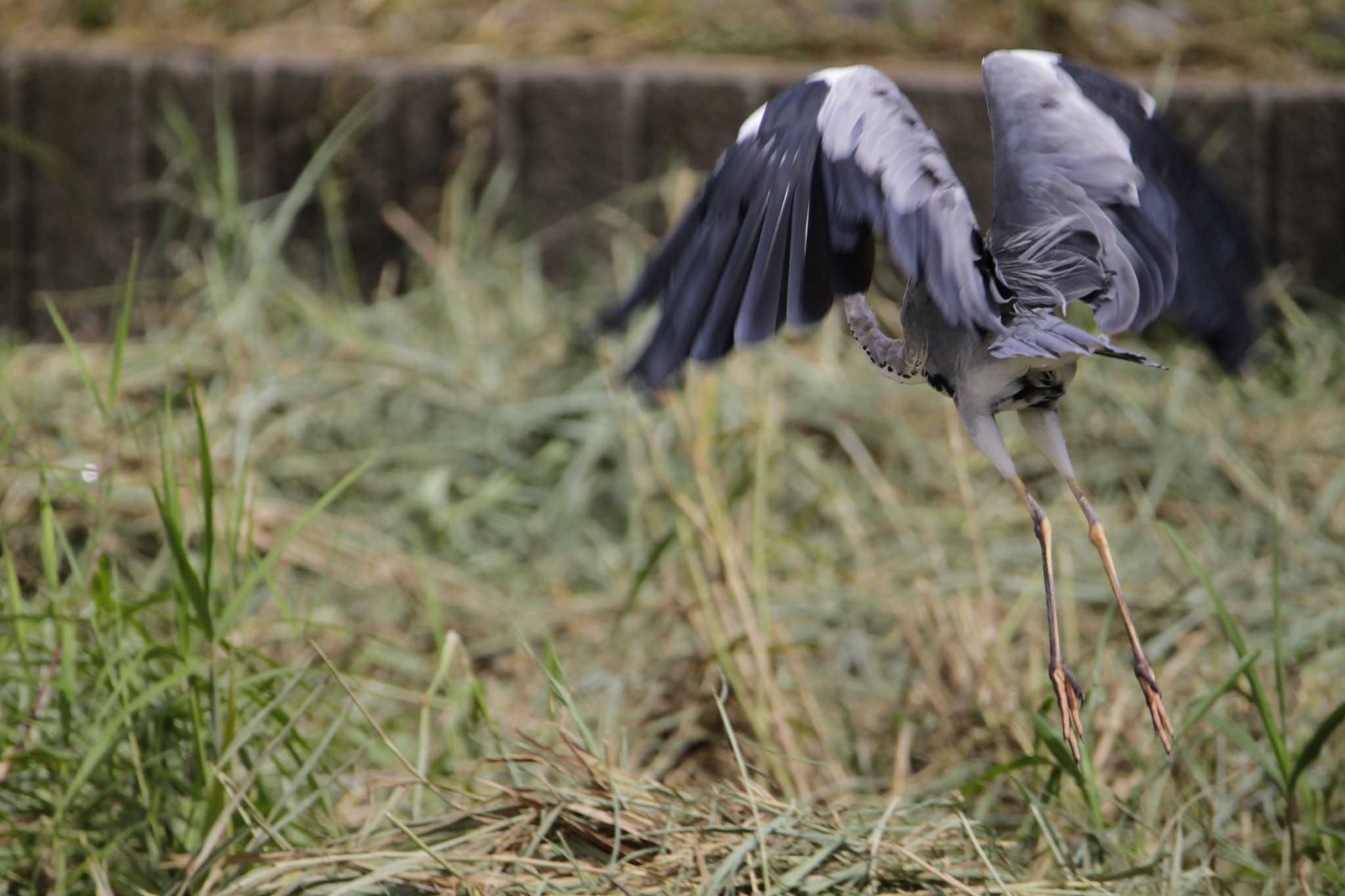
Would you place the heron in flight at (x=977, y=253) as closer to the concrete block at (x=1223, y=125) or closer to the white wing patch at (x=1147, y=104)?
the white wing patch at (x=1147, y=104)

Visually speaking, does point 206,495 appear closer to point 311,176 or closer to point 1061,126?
point 1061,126

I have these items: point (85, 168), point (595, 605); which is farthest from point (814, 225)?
point (85, 168)

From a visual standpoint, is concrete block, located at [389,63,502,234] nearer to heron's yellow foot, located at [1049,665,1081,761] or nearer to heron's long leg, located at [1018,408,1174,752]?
heron's long leg, located at [1018,408,1174,752]

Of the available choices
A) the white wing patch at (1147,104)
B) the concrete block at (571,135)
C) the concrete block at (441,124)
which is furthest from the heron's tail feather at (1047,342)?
the concrete block at (441,124)

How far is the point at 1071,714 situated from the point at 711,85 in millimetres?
2213

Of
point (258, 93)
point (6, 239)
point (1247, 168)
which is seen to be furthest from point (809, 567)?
point (6, 239)

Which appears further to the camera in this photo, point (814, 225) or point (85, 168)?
point (85, 168)

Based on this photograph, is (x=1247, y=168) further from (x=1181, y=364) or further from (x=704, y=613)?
(x=704, y=613)

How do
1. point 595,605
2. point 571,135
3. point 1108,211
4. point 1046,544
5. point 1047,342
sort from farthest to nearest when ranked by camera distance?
point 571,135 → point 595,605 → point 1108,211 → point 1046,544 → point 1047,342

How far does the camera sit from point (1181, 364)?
2.96 meters

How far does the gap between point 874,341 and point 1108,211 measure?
27cm

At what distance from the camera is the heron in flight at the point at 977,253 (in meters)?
1.12

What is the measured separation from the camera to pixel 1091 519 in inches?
47.8

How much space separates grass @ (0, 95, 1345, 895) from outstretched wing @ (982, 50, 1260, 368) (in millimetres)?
328
